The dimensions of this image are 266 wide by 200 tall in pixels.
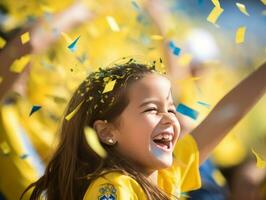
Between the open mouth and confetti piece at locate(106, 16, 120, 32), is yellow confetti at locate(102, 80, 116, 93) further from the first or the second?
confetti piece at locate(106, 16, 120, 32)

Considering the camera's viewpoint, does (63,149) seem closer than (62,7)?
Yes

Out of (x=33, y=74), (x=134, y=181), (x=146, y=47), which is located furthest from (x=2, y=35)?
(x=134, y=181)

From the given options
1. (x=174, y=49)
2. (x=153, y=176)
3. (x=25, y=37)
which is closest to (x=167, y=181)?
(x=153, y=176)

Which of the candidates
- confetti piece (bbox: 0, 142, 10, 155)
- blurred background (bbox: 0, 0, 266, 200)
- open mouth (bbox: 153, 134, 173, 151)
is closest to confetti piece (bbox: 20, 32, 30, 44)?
blurred background (bbox: 0, 0, 266, 200)

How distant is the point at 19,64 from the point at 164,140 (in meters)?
0.64

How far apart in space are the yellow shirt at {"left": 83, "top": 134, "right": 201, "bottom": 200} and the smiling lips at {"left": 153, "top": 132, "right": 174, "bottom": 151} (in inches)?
3.9

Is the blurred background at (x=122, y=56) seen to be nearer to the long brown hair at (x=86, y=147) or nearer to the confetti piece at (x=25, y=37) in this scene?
the confetti piece at (x=25, y=37)

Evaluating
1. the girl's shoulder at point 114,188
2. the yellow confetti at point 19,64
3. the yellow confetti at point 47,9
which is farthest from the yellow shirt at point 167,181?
the yellow confetti at point 47,9

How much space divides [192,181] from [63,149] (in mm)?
337

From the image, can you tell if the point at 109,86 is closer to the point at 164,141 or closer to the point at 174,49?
the point at 164,141

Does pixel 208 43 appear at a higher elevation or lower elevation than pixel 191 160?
lower

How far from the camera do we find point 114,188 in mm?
1307

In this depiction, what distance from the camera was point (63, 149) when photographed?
1463 mm

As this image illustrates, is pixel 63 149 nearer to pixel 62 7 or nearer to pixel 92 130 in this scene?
pixel 92 130
